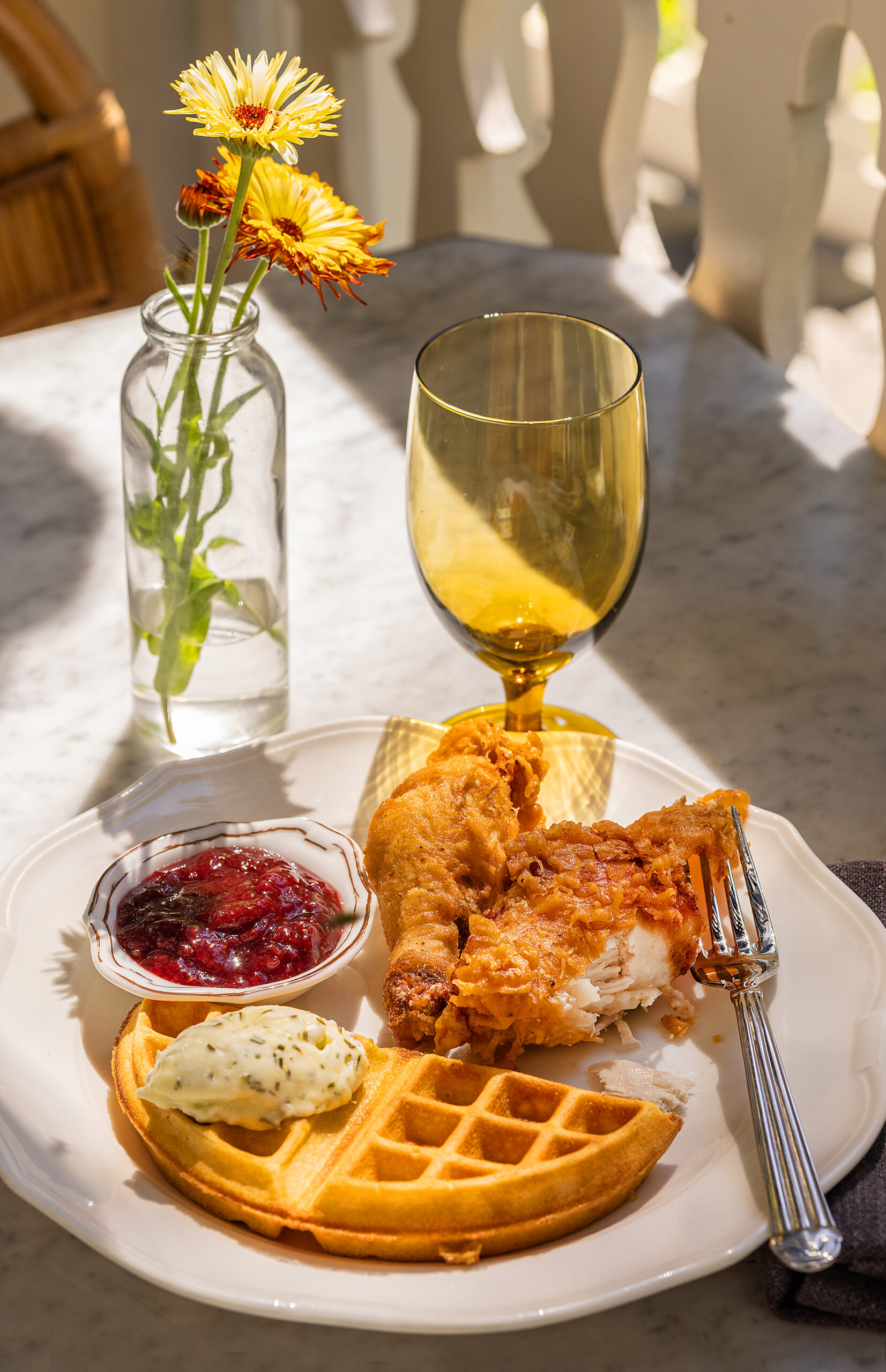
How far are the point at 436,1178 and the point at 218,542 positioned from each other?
2.07 feet

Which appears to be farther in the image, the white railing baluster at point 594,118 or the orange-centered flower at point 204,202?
the white railing baluster at point 594,118

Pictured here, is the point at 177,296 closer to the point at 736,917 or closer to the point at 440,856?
the point at 440,856

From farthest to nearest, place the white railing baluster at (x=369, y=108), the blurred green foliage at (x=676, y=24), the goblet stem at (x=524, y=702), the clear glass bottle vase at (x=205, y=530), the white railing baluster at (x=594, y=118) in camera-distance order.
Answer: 1. the blurred green foliage at (x=676, y=24)
2. the white railing baluster at (x=369, y=108)
3. the white railing baluster at (x=594, y=118)
4. the goblet stem at (x=524, y=702)
5. the clear glass bottle vase at (x=205, y=530)

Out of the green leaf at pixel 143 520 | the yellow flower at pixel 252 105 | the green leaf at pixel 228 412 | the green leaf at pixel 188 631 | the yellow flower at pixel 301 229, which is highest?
the yellow flower at pixel 252 105

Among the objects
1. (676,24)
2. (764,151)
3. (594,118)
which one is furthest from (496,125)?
(676,24)

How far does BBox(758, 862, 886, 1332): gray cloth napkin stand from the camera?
88 centimetres

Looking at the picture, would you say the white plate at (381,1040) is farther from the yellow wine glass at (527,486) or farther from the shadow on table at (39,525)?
the shadow on table at (39,525)

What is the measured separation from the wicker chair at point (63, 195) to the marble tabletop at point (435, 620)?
0.43m

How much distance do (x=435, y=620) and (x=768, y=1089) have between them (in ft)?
2.63

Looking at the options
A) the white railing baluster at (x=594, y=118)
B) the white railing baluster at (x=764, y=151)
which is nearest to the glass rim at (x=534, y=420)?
the white railing baluster at (x=764, y=151)

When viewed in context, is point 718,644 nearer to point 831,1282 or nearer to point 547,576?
point 547,576

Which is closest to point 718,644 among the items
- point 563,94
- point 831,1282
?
point 831,1282

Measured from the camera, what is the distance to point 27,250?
94.3 inches

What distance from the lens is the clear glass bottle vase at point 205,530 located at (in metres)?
1.19
